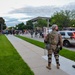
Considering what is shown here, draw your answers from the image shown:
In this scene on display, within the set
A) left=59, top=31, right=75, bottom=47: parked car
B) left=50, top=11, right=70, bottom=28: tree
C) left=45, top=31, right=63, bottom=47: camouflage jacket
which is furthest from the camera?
left=50, top=11, right=70, bottom=28: tree

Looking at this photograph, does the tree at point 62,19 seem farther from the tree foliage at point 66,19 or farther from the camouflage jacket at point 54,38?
the camouflage jacket at point 54,38

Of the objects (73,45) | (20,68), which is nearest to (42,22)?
(73,45)

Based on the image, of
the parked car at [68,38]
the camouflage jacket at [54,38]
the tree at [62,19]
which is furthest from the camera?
the tree at [62,19]

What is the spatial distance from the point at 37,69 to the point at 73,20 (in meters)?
67.6

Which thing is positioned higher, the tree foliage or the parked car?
the tree foliage

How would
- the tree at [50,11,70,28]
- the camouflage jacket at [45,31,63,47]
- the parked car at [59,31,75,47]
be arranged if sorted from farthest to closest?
the tree at [50,11,70,28]
the parked car at [59,31,75,47]
the camouflage jacket at [45,31,63,47]

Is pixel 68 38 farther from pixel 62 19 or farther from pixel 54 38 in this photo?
pixel 62 19

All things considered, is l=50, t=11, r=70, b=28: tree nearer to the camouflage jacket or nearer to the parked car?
the parked car

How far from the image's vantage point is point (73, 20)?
7500cm

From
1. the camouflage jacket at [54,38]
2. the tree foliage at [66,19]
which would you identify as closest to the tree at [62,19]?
the tree foliage at [66,19]

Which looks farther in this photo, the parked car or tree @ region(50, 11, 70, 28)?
tree @ region(50, 11, 70, 28)

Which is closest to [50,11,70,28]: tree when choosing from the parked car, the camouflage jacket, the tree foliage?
the tree foliage

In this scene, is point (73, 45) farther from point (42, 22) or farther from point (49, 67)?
point (42, 22)

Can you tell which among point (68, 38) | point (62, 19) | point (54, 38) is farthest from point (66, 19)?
point (54, 38)
